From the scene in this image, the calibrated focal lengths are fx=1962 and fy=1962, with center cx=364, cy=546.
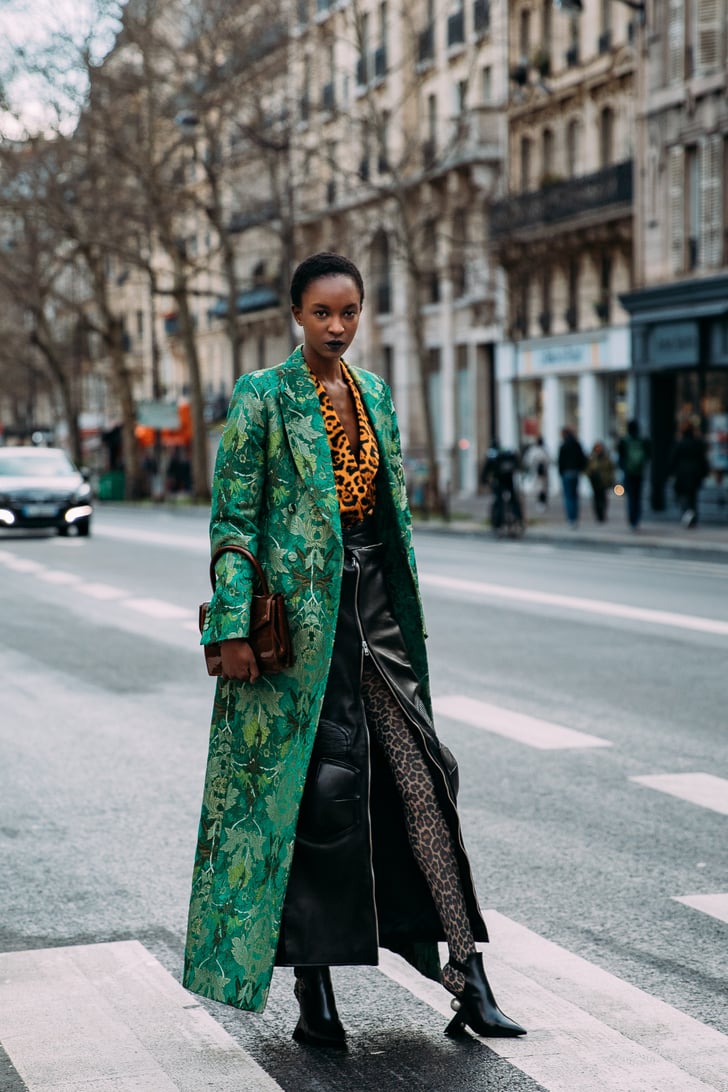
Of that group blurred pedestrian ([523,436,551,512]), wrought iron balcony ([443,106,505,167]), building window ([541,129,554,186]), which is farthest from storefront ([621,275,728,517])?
wrought iron balcony ([443,106,505,167])

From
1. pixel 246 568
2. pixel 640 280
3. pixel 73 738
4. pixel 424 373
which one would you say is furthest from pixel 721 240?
pixel 246 568

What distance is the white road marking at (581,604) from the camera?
14.7m

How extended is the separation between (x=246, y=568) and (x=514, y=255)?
4164 centimetres

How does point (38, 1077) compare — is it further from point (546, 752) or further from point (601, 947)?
point (546, 752)

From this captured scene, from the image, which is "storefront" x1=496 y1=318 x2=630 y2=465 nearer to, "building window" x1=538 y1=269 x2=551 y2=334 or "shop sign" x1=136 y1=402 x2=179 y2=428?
"building window" x1=538 y1=269 x2=551 y2=334

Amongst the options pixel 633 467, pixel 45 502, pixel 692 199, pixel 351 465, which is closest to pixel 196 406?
pixel 692 199

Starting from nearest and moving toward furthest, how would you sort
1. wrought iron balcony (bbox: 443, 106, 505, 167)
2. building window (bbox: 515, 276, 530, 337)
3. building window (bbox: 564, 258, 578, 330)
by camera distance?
building window (bbox: 564, 258, 578, 330), building window (bbox: 515, 276, 530, 337), wrought iron balcony (bbox: 443, 106, 505, 167)

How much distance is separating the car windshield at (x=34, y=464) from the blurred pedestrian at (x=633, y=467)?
9295mm

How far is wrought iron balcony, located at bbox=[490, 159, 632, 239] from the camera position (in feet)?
142

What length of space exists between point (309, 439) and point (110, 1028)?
1480mm

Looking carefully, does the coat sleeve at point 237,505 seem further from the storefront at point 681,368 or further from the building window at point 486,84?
the building window at point 486,84

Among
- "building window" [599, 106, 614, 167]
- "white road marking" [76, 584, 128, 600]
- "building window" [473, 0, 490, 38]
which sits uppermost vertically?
"building window" [473, 0, 490, 38]

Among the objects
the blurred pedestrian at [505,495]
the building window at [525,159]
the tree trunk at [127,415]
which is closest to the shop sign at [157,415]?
the tree trunk at [127,415]

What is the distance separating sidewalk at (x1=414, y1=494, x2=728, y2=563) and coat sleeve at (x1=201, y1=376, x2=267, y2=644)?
1995 cm
